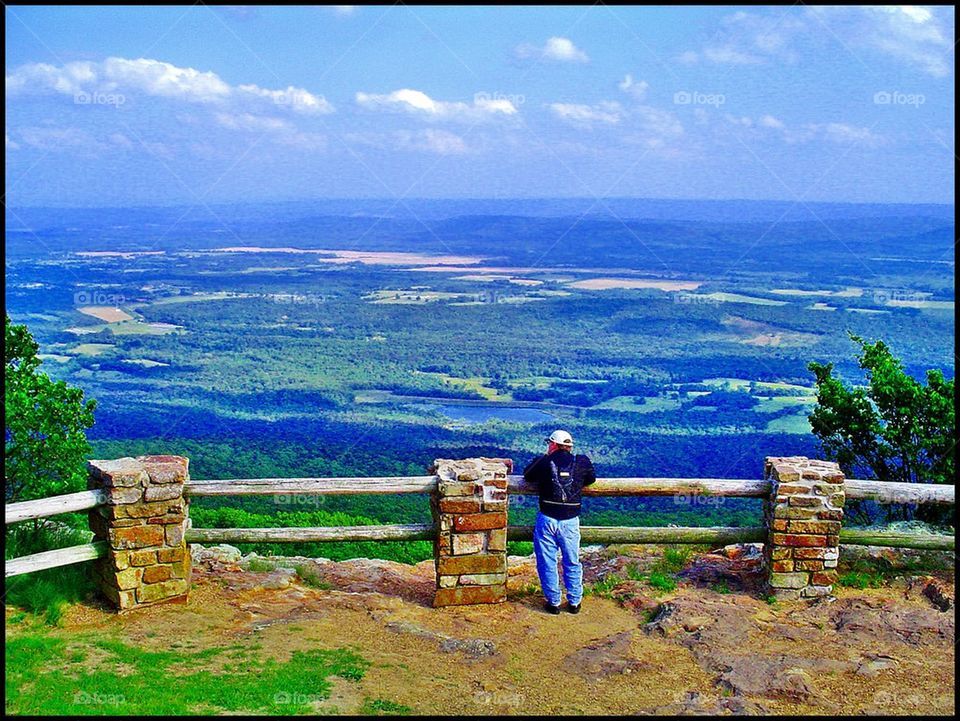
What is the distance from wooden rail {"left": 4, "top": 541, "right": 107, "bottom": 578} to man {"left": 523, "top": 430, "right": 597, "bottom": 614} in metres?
3.58

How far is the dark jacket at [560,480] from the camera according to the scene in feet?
28.6

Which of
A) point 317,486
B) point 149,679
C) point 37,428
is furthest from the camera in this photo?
point 37,428

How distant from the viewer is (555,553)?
8.92 meters

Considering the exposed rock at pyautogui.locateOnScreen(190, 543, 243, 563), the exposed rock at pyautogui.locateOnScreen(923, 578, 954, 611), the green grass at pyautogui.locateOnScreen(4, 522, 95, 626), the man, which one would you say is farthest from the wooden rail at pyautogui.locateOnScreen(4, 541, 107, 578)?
the exposed rock at pyautogui.locateOnScreen(923, 578, 954, 611)

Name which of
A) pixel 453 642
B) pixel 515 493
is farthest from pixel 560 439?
pixel 453 642

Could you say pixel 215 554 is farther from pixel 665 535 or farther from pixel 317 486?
pixel 665 535

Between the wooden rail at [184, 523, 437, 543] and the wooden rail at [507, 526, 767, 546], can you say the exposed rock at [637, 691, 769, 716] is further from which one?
the wooden rail at [184, 523, 437, 543]

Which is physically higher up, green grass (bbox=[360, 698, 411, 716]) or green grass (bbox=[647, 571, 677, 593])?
green grass (bbox=[647, 571, 677, 593])

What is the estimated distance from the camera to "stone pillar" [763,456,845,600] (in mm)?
8891

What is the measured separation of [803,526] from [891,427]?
118 inches

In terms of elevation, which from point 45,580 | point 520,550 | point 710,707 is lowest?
point 520,550

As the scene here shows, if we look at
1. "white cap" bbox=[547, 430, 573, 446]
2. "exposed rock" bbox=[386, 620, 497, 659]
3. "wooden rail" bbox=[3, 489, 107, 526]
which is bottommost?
"exposed rock" bbox=[386, 620, 497, 659]

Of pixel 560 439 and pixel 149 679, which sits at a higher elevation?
pixel 560 439

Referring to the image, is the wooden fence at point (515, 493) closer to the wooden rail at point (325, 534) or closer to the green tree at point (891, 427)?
the wooden rail at point (325, 534)
